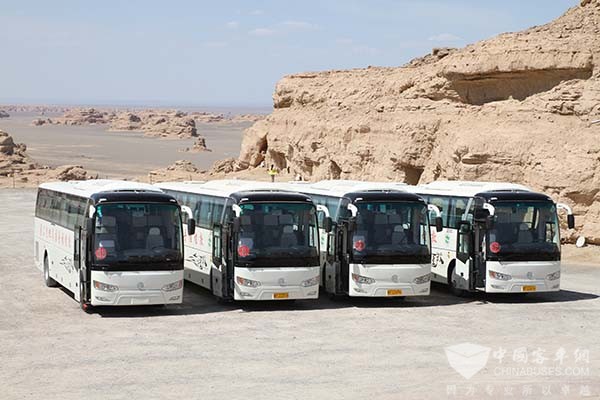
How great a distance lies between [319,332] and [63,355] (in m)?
4.92

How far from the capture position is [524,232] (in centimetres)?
2383

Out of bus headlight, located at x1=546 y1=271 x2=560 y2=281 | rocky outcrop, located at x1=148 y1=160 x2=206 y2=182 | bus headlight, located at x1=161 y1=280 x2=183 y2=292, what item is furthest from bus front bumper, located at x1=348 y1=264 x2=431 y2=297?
rocky outcrop, located at x1=148 y1=160 x2=206 y2=182

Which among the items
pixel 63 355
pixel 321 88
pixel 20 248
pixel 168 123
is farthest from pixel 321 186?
pixel 168 123

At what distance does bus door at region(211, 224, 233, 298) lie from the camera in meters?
22.3

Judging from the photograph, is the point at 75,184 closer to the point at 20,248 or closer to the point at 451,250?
the point at 451,250

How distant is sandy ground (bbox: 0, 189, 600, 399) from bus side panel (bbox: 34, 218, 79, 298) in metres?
0.53

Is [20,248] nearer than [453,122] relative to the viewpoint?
Yes

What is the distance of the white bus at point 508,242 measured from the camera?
2361 centimetres

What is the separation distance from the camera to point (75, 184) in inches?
983

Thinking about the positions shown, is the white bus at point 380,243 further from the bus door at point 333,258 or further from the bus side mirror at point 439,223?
the bus side mirror at point 439,223

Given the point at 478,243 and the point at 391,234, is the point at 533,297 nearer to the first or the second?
the point at 478,243

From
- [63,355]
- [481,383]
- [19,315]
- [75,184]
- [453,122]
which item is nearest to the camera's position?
[481,383]

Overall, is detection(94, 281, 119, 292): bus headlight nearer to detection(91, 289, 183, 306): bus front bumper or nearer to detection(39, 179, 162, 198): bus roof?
detection(91, 289, 183, 306): bus front bumper

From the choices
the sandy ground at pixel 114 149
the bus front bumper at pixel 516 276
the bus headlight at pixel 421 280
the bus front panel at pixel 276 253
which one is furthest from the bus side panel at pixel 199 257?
the sandy ground at pixel 114 149
